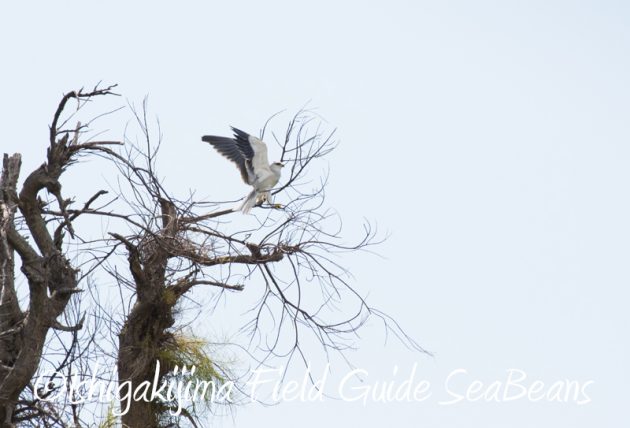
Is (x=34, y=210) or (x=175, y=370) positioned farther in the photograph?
(x=175, y=370)

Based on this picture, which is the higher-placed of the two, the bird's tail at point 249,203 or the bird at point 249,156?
the bird at point 249,156

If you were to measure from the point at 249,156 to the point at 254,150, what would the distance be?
106mm

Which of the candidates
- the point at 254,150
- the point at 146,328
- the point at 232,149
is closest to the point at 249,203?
the point at 146,328

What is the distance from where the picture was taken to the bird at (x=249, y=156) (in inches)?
389

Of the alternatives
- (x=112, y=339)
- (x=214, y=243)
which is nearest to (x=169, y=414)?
(x=112, y=339)

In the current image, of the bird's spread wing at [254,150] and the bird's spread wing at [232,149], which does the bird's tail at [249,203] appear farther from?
the bird's spread wing at [232,149]

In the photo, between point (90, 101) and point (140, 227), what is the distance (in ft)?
2.80

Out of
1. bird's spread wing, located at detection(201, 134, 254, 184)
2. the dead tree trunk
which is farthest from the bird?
the dead tree trunk

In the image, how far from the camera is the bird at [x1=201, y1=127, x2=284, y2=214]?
9875 millimetres

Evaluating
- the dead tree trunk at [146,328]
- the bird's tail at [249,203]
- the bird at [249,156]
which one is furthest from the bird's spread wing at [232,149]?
the dead tree trunk at [146,328]

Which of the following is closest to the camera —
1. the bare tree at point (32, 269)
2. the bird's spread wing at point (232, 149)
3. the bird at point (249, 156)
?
the bare tree at point (32, 269)

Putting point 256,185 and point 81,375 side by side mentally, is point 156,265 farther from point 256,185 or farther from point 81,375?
point 256,185

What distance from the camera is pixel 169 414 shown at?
815 centimetres

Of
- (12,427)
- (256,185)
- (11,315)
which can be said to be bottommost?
(12,427)
